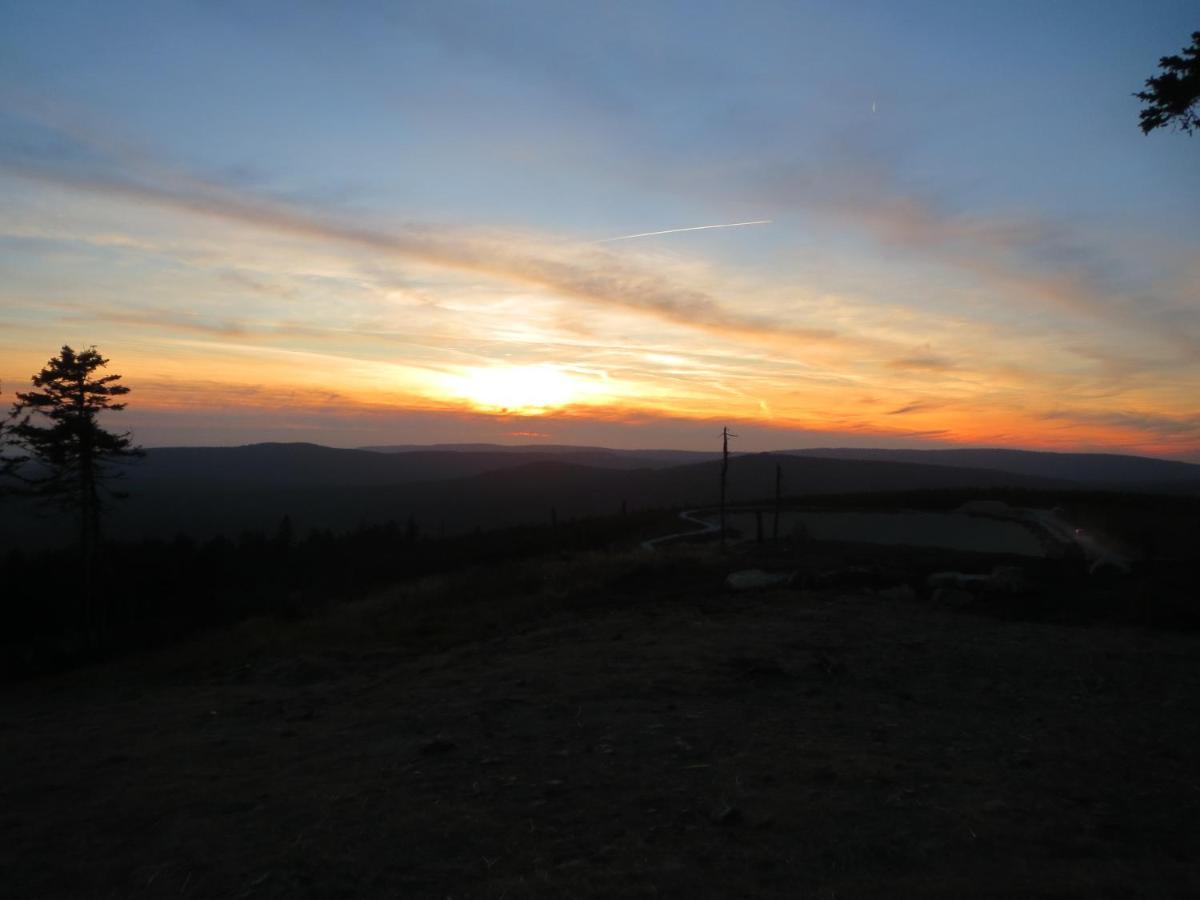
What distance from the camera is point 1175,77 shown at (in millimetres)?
9469

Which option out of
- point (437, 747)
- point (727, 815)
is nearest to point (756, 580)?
point (437, 747)

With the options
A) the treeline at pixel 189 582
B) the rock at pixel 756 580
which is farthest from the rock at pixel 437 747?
the treeline at pixel 189 582

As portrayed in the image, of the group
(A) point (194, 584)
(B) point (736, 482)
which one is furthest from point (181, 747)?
(B) point (736, 482)

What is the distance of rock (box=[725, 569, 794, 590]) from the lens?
1758cm

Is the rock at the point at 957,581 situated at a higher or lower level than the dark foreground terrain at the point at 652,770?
higher

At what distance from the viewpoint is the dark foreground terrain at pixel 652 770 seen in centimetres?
505

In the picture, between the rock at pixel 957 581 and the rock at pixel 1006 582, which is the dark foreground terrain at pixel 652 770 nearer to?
the rock at pixel 1006 582

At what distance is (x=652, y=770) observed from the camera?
681cm

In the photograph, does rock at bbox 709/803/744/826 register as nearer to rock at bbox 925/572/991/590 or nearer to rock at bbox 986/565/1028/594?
rock at bbox 925/572/991/590

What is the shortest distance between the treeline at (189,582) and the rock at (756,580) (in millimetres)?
12607

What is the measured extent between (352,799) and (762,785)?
3.44 metres

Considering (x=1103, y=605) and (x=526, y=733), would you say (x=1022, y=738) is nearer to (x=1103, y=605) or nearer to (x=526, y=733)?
(x=526, y=733)

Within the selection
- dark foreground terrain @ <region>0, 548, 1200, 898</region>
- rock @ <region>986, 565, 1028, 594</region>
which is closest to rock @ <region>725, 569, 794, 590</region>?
dark foreground terrain @ <region>0, 548, 1200, 898</region>

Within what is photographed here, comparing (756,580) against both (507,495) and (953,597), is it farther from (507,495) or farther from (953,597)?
(507,495)
